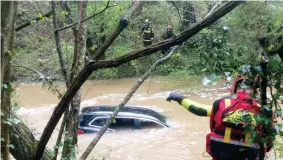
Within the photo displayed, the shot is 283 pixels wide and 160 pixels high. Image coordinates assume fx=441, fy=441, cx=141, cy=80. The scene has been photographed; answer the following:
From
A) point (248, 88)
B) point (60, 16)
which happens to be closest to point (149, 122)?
point (60, 16)

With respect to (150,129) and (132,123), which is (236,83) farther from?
(150,129)

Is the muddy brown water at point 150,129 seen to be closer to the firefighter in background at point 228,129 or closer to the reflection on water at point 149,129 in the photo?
the reflection on water at point 149,129

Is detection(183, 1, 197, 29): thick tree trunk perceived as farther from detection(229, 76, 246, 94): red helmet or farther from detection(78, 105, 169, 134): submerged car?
detection(229, 76, 246, 94): red helmet

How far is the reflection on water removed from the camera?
36.1 ft

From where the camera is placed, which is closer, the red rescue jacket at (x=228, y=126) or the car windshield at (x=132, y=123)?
the red rescue jacket at (x=228, y=126)

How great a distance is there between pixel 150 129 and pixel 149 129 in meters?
0.04

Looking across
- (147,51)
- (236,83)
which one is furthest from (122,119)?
(147,51)

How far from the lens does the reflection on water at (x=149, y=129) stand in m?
11.0

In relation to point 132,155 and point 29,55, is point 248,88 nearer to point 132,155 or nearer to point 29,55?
point 132,155

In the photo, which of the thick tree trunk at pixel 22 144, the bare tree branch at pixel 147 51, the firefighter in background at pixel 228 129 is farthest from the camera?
→ the thick tree trunk at pixel 22 144

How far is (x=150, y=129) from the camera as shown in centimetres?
1131

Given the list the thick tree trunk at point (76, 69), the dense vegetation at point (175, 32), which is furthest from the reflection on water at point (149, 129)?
the thick tree trunk at point (76, 69)

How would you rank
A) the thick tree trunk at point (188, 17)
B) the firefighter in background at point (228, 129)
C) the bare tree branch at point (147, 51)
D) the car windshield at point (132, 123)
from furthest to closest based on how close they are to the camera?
1. the car windshield at point (132, 123)
2. the thick tree trunk at point (188, 17)
3. the firefighter in background at point (228, 129)
4. the bare tree branch at point (147, 51)

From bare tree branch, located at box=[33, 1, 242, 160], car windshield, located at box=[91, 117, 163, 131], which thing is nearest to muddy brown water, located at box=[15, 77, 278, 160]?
car windshield, located at box=[91, 117, 163, 131]
